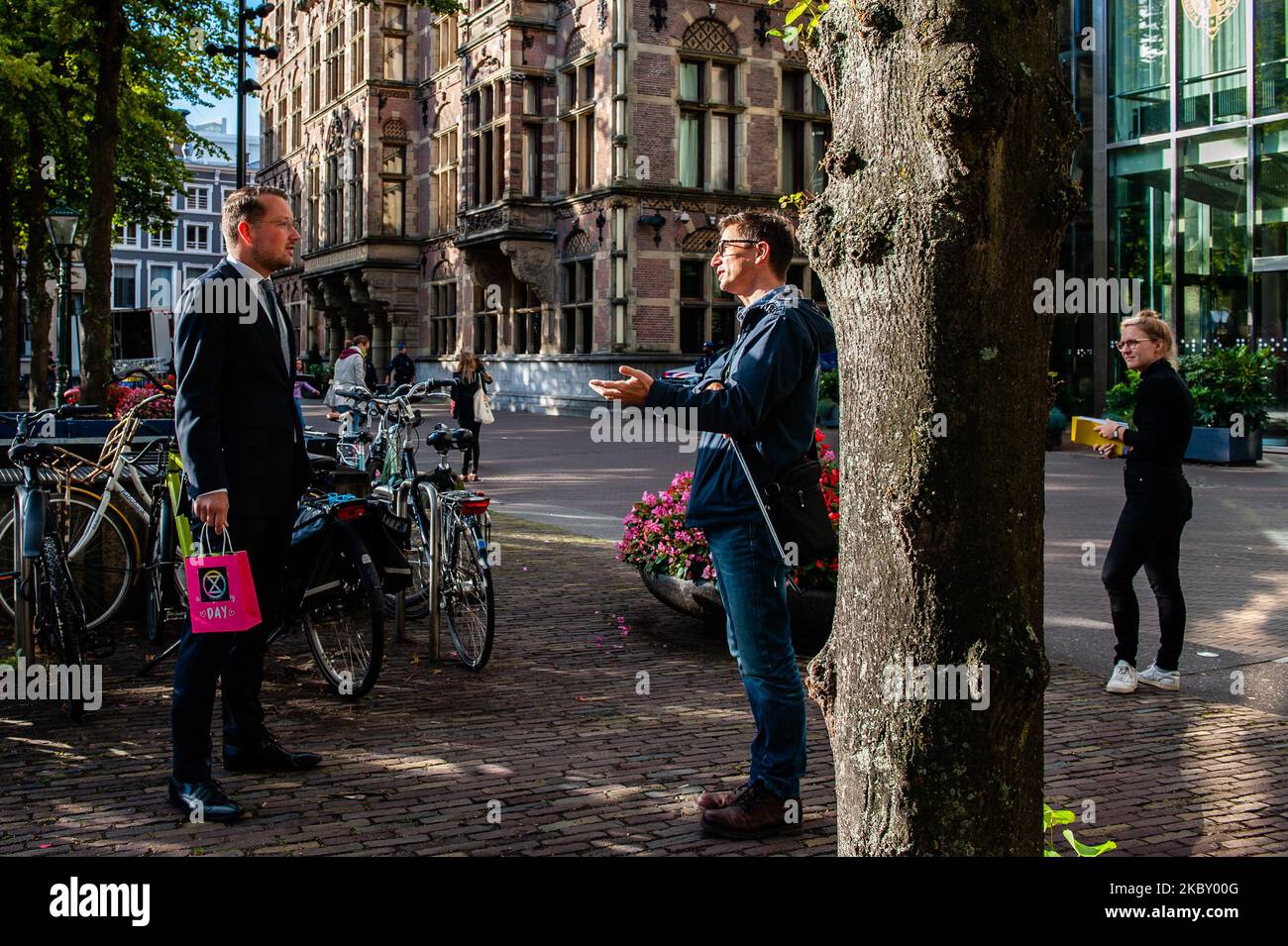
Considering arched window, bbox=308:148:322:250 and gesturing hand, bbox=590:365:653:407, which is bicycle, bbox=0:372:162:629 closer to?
gesturing hand, bbox=590:365:653:407

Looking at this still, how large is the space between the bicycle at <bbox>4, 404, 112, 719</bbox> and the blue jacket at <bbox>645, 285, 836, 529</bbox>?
3.02 metres

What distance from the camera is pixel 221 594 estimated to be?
4371mm

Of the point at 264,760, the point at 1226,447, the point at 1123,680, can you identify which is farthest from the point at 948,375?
the point at 1226,447

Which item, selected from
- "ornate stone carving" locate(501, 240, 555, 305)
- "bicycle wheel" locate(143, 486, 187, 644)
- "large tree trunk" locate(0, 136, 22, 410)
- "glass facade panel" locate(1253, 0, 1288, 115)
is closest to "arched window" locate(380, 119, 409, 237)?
"ornate stone carving" locate(501, 240, 555, 305)

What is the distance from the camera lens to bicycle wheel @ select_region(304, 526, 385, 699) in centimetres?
566

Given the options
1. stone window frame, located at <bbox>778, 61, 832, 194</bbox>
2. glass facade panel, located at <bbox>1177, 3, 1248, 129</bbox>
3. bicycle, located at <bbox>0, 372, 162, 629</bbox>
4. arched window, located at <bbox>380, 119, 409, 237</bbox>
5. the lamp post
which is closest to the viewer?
bicycle, located at <bbox>0, 372, 162, 629</bbox>

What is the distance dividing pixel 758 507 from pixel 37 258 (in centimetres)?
2394

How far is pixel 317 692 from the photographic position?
6.00 meters

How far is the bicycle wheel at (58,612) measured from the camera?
18.4 feet

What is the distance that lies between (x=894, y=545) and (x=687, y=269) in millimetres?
28040

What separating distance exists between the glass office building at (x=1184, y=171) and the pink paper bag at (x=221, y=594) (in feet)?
61.1

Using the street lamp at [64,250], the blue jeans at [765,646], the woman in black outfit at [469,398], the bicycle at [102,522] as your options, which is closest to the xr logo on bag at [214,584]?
the blue jeans at [765,646]

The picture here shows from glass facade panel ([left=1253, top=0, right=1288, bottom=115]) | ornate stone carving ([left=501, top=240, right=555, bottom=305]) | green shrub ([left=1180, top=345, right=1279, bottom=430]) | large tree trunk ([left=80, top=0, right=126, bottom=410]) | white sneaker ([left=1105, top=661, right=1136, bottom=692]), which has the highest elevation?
glass facade panel ([left=1253, top=0, right=1288, bottom=115])
